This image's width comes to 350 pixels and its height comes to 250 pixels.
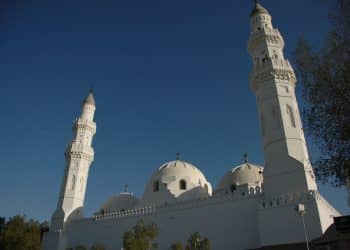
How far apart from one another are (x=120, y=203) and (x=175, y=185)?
27.8 feet

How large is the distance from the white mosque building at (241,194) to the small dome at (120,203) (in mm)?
120

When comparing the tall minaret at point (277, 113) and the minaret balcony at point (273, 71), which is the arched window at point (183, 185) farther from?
the minaret balcony at point (273, 71)

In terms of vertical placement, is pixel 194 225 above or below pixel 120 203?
below

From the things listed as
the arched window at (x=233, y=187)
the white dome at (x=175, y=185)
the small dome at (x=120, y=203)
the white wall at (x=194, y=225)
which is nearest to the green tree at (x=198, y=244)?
the white wall at (x=194, y=225)

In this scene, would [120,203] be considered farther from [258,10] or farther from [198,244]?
[258,10]

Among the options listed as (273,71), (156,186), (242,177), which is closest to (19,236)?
(156,186)

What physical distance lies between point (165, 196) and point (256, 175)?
31.3 ft

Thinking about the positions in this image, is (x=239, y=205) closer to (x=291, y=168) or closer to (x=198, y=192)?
(x=291, y=168)

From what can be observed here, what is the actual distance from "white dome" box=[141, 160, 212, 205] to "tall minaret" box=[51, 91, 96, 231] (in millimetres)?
7485

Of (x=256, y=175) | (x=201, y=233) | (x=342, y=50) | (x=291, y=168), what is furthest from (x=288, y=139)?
(x=342, y=50)

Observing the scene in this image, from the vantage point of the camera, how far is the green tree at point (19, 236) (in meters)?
27.5

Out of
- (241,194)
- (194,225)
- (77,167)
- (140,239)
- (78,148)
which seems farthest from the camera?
(78,148)

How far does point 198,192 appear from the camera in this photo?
108ft

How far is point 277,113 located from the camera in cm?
2578
